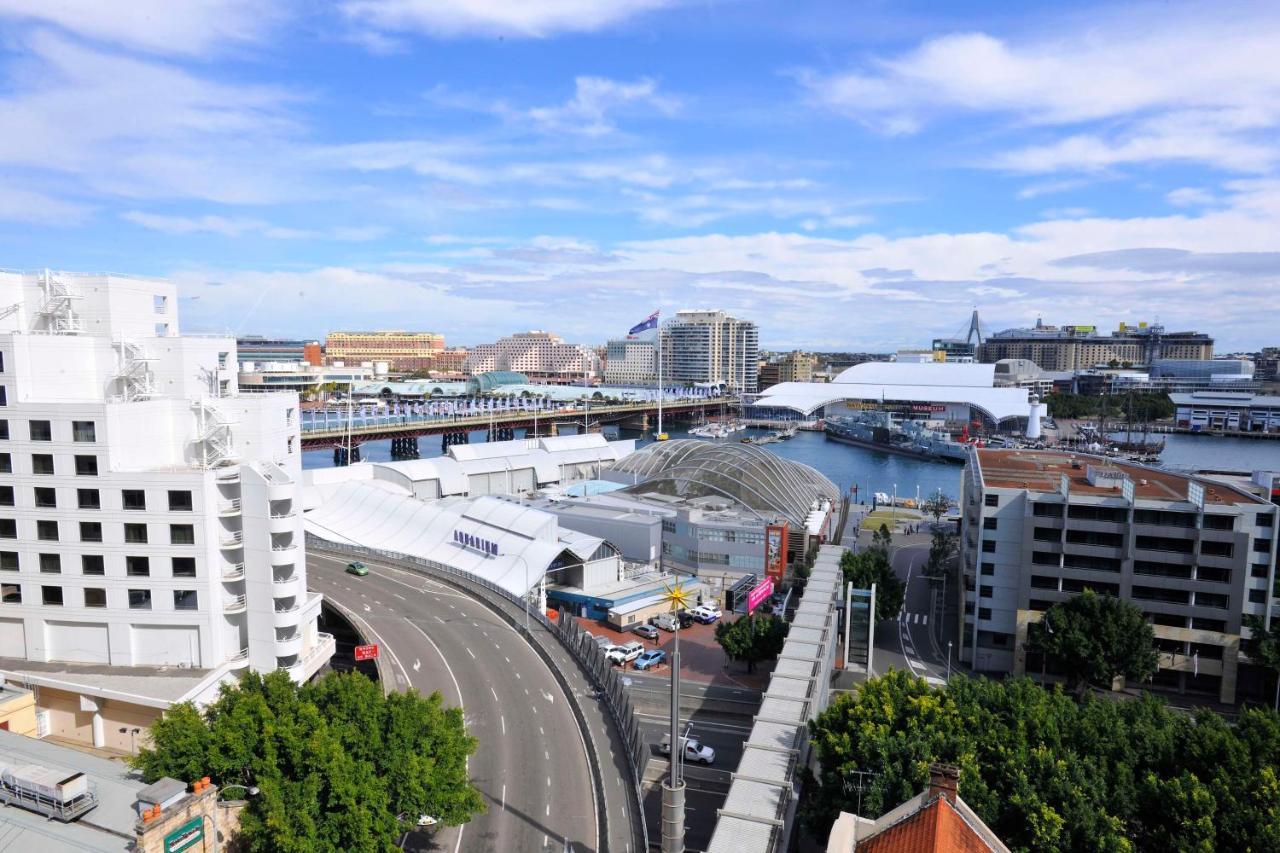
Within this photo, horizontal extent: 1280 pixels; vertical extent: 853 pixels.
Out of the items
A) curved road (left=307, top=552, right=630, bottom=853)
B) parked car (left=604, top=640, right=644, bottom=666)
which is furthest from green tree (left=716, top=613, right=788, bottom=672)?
curved road (left=307, top=552, right=630, bottom=853)

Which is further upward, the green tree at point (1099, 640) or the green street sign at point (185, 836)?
the green street sign at point (185, 836)

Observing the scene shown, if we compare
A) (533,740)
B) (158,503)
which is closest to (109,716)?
(158,503)

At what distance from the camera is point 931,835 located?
15281 millimetres

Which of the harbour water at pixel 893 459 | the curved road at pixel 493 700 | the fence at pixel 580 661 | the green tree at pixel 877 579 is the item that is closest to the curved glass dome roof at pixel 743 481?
the green tree at pixel 877 579

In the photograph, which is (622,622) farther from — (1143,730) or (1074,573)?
(1143,730)

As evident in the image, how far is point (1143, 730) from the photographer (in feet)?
73.0

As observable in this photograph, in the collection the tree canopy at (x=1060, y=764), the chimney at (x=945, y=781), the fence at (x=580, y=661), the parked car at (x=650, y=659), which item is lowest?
the parked car at (x=650, y=659)

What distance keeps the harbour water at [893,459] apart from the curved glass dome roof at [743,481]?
3460cm

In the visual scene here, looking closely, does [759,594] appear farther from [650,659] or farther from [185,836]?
[185,836]

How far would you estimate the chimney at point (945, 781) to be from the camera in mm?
16375

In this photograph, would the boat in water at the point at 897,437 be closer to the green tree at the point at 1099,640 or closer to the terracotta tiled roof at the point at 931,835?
the green tree at the point at 1099,640

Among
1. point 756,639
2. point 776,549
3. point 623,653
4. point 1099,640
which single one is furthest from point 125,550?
point 1099,640

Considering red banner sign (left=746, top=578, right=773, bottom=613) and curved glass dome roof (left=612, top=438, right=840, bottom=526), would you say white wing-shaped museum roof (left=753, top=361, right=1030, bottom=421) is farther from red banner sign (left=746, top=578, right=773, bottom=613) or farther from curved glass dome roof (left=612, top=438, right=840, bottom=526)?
red banner sign (left=746, top=578, right=773, bottom=613)

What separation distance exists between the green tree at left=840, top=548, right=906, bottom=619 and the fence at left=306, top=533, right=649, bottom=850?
15382 millimetres
